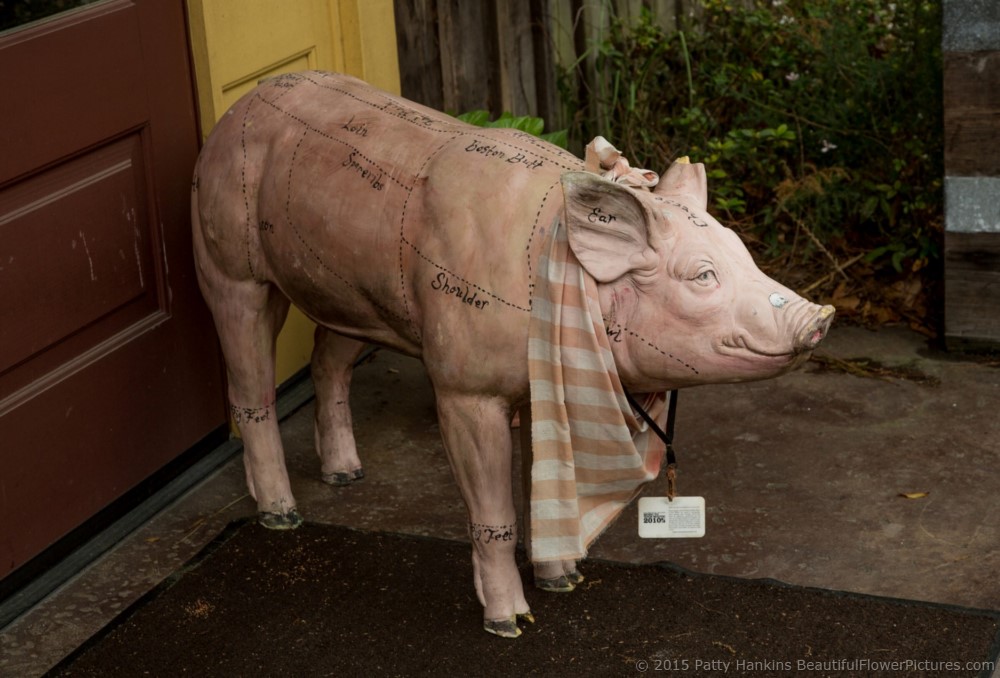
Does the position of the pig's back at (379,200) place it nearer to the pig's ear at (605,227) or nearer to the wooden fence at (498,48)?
the pig's ear at (605,227)

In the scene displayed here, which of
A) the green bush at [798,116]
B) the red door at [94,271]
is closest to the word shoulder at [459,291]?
the red door at [94,271]

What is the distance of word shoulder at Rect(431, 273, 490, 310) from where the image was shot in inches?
147

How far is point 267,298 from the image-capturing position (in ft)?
15.0

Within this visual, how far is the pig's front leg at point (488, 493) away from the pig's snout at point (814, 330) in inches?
32.4

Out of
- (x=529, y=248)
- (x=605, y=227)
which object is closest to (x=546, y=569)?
(x=529, y=248)

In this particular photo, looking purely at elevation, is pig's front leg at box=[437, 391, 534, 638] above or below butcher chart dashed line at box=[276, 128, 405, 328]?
below

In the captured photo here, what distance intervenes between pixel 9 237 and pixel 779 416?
2.65 m

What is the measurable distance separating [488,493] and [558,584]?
1.65 ft

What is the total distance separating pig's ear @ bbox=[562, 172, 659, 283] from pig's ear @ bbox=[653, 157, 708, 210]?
23 cm

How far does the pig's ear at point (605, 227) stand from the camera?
3.50 meters

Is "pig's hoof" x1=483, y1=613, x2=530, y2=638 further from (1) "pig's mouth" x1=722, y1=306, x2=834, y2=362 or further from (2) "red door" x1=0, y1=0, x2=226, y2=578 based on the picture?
(2) "red door" x1=0, y1=0, x2=226, y2=578

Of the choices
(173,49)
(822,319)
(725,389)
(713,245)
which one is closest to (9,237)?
(173,49)

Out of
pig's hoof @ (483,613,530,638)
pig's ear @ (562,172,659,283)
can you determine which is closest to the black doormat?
pig's hoof @ (483,613,530,638)

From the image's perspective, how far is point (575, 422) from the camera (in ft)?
12.3
